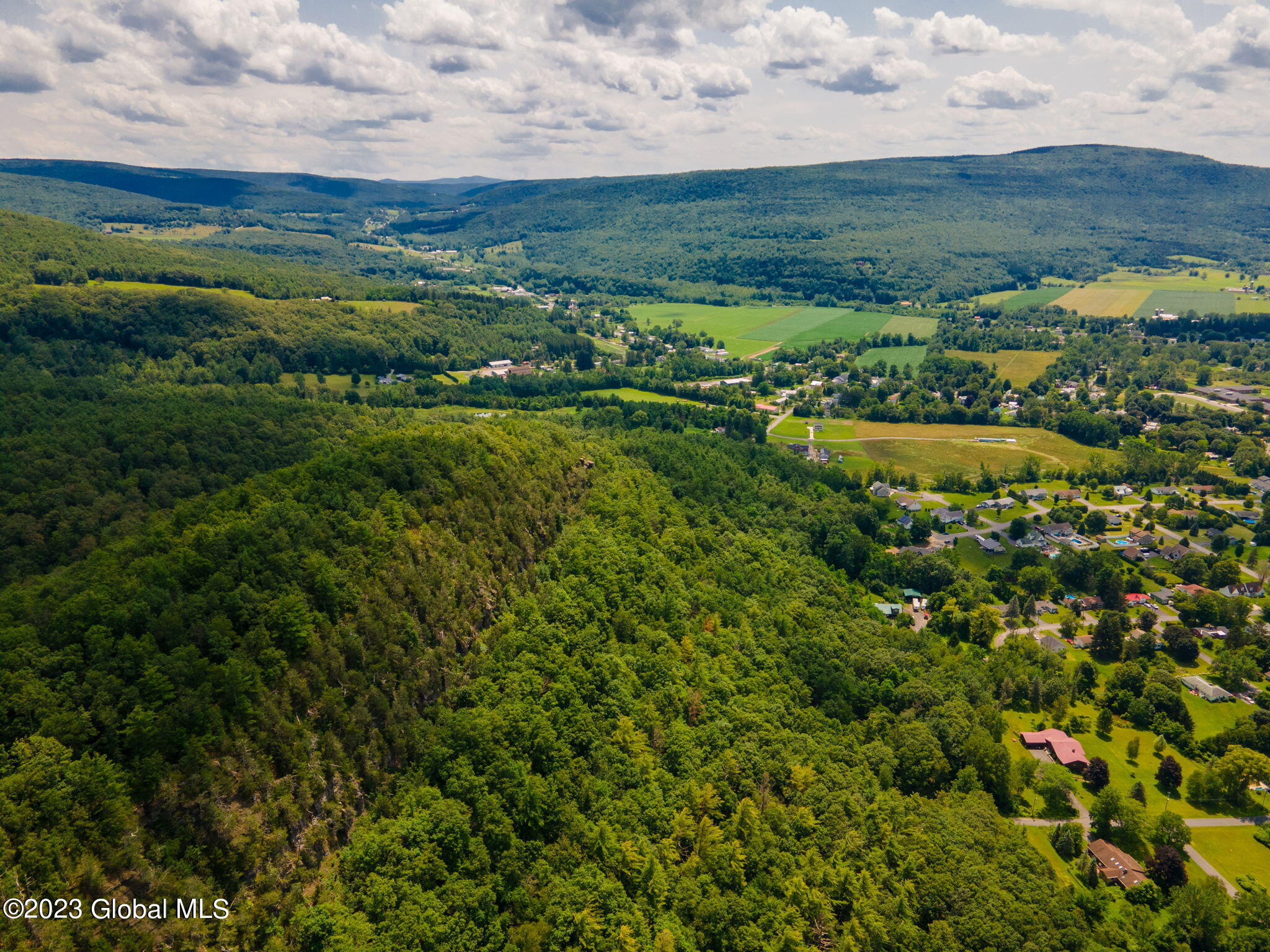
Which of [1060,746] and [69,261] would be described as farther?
[69,261]

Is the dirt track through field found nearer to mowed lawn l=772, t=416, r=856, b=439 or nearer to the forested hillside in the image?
mowed lawn l=772, t=416, r=856, b=439

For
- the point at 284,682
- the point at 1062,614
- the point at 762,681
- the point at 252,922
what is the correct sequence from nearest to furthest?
the point at 252,922
the point at 284,682
the point at 762,681
the point at 1062,614

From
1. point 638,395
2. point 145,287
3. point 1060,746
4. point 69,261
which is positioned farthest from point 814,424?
point 69,261

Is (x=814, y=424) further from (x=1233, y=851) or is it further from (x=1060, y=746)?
(x=1233, y=851)

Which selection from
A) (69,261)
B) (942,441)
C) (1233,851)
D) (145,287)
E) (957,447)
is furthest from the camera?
(145,287)

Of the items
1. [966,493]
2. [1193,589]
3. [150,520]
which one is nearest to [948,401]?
[966,493]

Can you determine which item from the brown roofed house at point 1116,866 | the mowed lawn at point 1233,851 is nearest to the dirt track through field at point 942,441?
the mowed lawn at point 1233,851

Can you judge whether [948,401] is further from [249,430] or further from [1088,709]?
[249,430]
